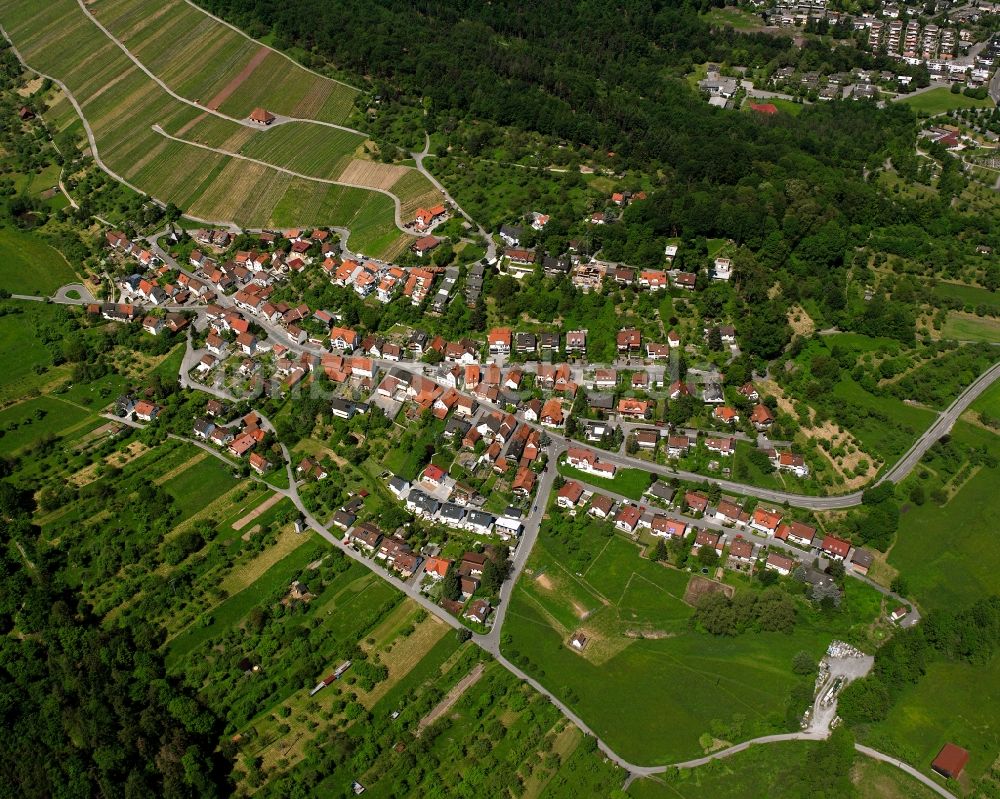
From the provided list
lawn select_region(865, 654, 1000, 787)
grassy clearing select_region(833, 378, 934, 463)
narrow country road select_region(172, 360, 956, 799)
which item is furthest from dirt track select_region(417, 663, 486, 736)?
grassy clearing select_region(833, 378, 934, 463)

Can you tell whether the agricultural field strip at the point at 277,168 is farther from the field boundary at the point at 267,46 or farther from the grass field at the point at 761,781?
the grass field at the point at 761,781

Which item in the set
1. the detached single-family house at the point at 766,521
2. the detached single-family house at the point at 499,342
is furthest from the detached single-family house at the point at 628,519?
the detached single-family house at the point at 499,342

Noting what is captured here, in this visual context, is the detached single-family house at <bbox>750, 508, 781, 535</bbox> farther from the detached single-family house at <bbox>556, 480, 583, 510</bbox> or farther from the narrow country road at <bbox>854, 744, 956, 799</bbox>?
the narrow country road at <bbox>854, 744, 956, 799</bbox>

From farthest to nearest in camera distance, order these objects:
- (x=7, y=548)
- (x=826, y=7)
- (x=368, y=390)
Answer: (x=826, y=7) → (x=368, y=390) → (x=7, y=548)

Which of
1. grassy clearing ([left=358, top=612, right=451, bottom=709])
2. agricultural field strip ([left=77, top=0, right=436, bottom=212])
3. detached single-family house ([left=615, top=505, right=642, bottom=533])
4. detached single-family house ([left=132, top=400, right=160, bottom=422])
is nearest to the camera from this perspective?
grassy clearing ([left=358, top=612, right=451, bottom=709])

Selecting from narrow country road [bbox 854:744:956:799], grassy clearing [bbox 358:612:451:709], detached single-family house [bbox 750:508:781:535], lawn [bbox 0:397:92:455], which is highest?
detached single-family house [bbox 750:508:781:535]

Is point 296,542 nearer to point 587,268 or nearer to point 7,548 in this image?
point 7,548

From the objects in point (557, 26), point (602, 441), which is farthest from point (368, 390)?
point (557, 26)
